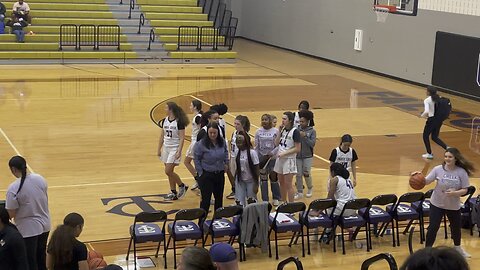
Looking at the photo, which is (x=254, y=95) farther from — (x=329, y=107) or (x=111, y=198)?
(x=111, y=198)

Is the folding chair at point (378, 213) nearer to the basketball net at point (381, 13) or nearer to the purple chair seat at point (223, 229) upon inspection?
the purple chair seat at point (223, 229)

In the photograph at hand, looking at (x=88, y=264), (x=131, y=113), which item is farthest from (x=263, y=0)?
(x=88, y=264)

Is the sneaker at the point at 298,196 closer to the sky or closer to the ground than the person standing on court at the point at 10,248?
closer to the ground

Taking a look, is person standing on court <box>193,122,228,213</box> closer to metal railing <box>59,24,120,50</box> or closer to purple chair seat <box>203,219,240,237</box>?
purple chair seat <box>203,219,240,237</box>

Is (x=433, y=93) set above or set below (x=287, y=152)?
above

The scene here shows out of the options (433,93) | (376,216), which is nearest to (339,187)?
(376,216)

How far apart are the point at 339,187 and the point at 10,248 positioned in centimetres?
467

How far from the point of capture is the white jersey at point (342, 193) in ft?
32.1

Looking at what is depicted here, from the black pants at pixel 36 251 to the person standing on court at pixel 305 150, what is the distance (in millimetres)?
5095

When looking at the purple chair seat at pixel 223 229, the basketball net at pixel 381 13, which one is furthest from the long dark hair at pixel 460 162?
the basketball net at pixel 381 13

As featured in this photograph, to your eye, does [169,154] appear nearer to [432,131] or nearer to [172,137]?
[172,137]

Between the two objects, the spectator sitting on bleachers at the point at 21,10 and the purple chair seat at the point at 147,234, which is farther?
the spectator sitting on bleachers at the point at 21,10

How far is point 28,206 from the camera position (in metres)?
7.43

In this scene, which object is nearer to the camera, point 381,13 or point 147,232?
point 147,232
